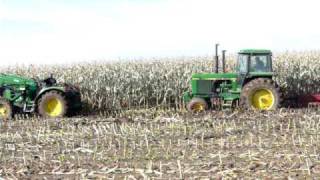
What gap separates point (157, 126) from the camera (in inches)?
556

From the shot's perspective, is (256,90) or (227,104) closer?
(256,90)

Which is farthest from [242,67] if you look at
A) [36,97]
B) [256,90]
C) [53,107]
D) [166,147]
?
[166,147]

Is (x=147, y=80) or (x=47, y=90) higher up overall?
(x=147, y=80)

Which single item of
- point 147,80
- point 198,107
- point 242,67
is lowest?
point 198,107

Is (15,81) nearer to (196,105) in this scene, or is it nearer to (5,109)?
(5,109)

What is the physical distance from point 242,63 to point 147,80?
5138 millimetres

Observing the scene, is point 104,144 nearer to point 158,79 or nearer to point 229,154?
point 229,154

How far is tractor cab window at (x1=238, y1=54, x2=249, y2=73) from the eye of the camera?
18578mm

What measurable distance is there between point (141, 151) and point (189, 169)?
2003 mm

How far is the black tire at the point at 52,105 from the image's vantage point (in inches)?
714

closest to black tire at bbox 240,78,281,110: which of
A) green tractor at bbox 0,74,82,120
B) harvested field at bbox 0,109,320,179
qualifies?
harvested field at bbox 0,109,320,179

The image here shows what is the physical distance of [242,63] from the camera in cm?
1867

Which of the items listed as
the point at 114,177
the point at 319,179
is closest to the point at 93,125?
the point at 114,177

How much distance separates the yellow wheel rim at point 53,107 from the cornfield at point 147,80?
11.7ft
